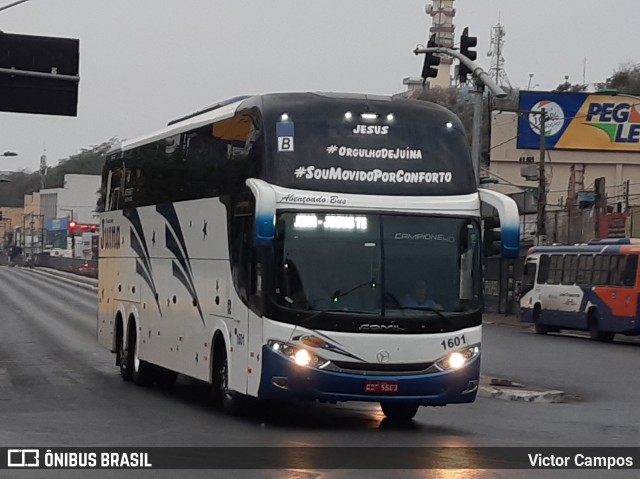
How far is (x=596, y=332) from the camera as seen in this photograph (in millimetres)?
38281

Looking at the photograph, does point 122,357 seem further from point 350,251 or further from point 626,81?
point 626,81

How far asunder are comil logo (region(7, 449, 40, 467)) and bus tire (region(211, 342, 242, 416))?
3.88 meters

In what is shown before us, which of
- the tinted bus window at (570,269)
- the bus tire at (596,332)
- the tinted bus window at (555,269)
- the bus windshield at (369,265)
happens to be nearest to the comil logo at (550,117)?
the tinted bus window at (555,269)

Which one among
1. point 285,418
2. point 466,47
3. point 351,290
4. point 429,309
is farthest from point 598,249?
point 351,290

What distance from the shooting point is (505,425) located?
16.2 m

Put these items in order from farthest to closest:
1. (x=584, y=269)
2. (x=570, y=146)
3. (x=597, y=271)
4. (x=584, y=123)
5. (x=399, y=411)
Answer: (x=570, y=146), (x=584, y=123), (x=584, y=269), (x=597, y=271), (x=399, y=411)

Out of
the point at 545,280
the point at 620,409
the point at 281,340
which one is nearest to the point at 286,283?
Answer: the point at 281,340

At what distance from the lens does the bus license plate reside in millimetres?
14344

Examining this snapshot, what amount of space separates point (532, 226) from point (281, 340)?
4791 cm

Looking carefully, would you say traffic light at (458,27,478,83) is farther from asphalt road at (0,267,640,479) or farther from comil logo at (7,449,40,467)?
comil logo at (7,449,40,467)

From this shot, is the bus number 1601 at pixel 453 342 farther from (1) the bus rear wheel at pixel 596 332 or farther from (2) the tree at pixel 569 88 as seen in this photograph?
(2) the tree at pixel 569 88

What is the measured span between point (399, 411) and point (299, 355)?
233 centimetres

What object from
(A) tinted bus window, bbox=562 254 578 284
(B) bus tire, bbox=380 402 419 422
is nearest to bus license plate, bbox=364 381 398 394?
(B) bus tire, bbox=380 402 419 422

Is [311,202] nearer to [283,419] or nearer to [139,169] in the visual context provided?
[283,419]
